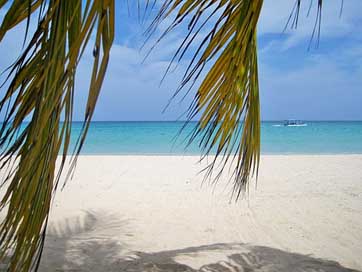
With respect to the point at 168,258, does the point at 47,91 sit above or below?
above

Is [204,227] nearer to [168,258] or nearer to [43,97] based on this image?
→ [168,258]

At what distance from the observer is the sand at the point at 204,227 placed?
300 centimetres

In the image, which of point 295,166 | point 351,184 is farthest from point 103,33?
point 295,166

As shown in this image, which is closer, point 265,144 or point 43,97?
point 43,97

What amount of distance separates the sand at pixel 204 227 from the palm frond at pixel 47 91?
2.31m

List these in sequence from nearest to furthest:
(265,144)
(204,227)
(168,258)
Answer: (168,258), (204,227), (265,144)

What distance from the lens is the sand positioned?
118 inches

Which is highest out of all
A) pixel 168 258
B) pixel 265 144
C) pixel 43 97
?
pixel 43 97

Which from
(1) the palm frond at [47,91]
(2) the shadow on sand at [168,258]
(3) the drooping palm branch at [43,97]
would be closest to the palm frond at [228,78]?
(3) the drooping palm branch at [43,97]

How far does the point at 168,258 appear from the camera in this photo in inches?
121

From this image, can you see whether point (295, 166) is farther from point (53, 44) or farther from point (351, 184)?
point (53, 44)

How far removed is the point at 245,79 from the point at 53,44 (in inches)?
49.5

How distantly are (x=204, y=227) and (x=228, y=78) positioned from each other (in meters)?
2.88

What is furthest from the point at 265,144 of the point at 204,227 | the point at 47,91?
Result: the point at 47,91
